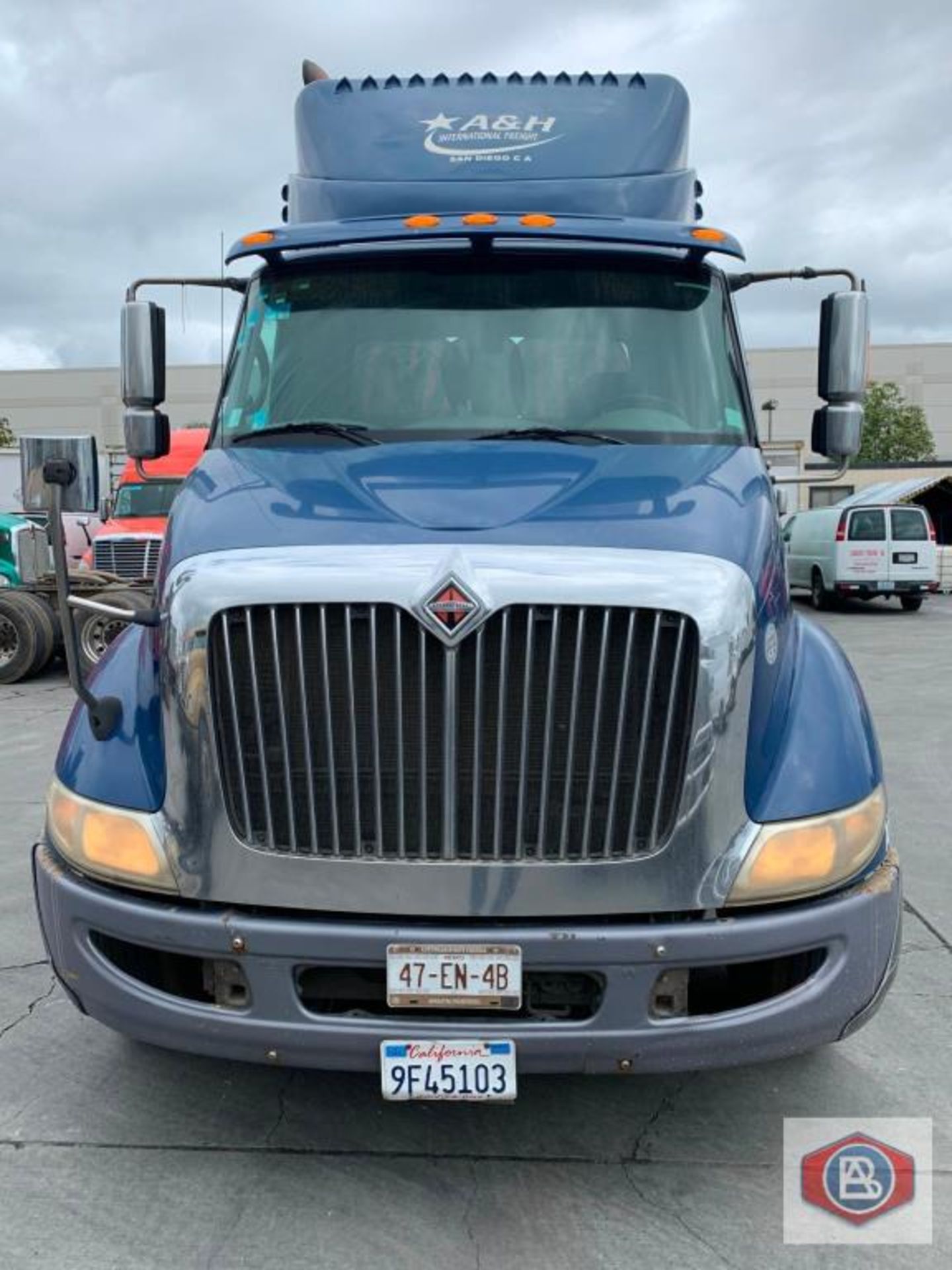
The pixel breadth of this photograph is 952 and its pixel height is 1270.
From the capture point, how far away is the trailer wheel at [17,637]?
12391 millimetres

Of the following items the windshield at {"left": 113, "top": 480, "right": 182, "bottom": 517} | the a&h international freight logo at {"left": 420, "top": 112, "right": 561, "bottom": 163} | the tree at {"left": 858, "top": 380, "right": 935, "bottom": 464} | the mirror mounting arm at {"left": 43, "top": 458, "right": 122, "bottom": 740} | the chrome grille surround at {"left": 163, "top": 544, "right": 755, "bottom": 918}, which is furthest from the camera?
the tree at {"left": 858, "top": 380, "right": 935, "bottom": 464}

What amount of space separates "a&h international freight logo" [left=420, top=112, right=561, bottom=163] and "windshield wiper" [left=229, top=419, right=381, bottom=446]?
68.3 inches

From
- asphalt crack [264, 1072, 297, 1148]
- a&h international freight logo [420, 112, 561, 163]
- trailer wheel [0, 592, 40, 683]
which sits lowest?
trailer wheel [0, 592, 40, 683]

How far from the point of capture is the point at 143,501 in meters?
14.6

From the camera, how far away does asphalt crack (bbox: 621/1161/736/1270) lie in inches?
108

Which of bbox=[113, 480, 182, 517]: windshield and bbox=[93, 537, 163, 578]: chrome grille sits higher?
bbox=[113, 480, 182, 517]: windshield

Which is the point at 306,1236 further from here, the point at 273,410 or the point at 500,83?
the point at 500,83

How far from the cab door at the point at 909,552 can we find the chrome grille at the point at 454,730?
64.1ft

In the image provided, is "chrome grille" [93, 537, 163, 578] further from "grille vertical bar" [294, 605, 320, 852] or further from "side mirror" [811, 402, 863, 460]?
"grille vertical bar" [294, 605, 320, 852]

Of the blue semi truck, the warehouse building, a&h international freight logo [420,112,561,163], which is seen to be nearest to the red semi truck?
a&h international freight logo [420,112,561,163]

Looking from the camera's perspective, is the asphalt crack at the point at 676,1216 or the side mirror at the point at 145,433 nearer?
the asphalt crack at the point at 676,1216

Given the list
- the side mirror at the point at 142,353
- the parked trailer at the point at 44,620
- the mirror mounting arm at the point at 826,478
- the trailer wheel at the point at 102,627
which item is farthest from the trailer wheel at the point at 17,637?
the mirror mounting arm at the point at 826,478

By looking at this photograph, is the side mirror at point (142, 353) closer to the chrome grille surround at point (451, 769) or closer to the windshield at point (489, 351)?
the windshield at point (489, 351)

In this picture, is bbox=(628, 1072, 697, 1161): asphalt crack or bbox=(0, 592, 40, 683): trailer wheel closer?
bbox=(628, 1072, 697, 1161): asphalt crack
